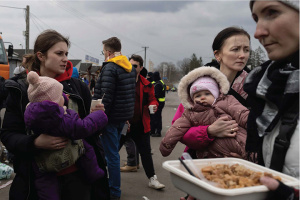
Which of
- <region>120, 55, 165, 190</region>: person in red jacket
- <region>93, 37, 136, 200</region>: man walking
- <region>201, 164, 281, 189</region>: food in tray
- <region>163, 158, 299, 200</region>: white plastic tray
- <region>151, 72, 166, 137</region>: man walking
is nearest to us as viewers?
<region>163, 158, 299, 200</region>: white plastic tray

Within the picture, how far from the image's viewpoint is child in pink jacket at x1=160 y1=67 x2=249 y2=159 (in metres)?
2.21

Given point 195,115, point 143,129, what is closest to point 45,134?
point 195,115

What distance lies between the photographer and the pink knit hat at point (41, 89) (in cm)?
216

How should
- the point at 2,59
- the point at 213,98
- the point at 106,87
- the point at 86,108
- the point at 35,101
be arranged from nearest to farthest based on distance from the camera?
the point at 35,101, the point at 213,98, the point at 86,108, the point at 106,87, the point at 2,59

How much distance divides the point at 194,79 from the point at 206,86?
149mm

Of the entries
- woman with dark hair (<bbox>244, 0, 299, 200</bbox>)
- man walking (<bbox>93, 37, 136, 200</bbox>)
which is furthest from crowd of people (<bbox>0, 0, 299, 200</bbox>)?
man walking (<bbox>93, 37, 136, 200</bbox>)

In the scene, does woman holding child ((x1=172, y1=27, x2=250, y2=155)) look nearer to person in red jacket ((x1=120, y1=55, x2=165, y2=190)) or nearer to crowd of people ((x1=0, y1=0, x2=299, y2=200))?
crowd of people ((x1=0, y1=0, x2=299, y2=200))

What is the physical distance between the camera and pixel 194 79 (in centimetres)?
246

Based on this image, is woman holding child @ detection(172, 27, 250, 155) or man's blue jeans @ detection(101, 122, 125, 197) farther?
man's blue jeans @ detection(101, 122, 125, 197)

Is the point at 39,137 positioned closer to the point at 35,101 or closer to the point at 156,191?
the point at 35,101

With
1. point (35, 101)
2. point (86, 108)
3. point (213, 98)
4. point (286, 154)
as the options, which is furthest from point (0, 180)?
point (286, 154)

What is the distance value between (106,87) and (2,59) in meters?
6.74

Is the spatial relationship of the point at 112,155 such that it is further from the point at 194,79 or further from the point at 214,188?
the point at 214,188

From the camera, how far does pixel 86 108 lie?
284 centimetres
